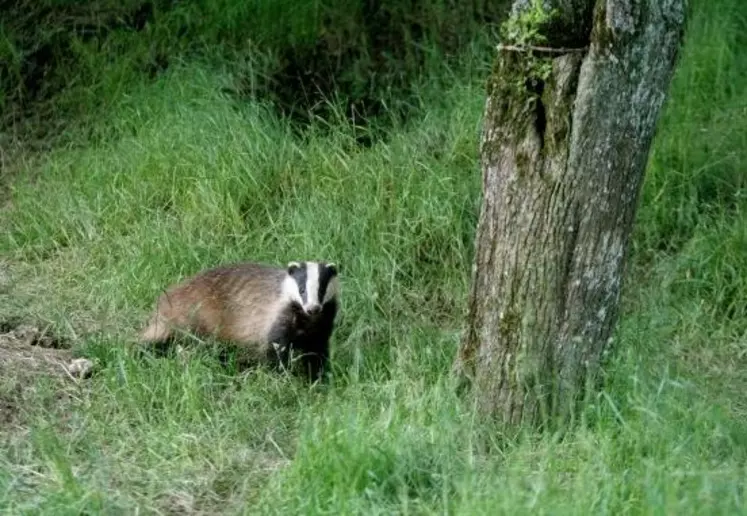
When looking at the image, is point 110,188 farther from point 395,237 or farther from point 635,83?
point 635,83

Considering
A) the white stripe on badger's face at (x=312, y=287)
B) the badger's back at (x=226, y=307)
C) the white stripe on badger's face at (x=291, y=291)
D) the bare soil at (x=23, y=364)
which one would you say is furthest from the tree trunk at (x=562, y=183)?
the bare soil at (x=23, y=364)

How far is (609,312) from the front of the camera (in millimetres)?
5645

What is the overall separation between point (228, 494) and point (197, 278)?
2.20 metres

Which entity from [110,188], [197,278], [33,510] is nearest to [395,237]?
[197,278]

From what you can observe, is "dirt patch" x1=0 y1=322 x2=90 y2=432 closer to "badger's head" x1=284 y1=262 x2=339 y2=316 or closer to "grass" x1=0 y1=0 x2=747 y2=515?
"grass" x1=0 y1=0 x2=747 y2=515

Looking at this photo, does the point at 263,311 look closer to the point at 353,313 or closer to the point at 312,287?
the point at 312,287

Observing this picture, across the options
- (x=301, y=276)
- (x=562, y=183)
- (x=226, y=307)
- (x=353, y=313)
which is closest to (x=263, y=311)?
(x=226, y=307)

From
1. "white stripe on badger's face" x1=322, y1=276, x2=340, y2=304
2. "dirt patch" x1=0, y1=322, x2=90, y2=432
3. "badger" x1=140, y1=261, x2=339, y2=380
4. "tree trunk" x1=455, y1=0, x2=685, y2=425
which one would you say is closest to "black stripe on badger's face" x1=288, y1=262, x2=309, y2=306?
"badger" x1=140, y1=261, x2=339, y2=380

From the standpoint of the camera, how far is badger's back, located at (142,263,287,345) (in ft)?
23.0

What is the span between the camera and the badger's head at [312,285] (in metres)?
6.78

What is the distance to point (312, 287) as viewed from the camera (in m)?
6.79

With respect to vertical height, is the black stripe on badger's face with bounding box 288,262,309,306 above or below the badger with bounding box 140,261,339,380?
above

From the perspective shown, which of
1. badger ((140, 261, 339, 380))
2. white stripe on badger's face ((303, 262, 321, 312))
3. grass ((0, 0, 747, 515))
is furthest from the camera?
badger ((140, 261, 339, 380))

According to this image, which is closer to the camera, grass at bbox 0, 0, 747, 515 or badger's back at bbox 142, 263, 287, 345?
grass at bbox 0, 0, 747, 515
